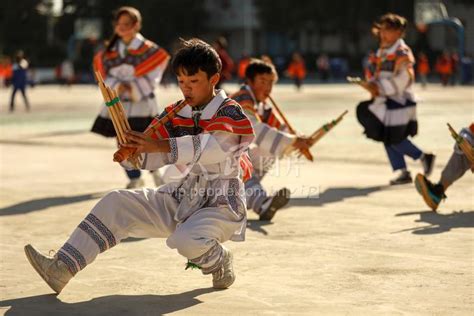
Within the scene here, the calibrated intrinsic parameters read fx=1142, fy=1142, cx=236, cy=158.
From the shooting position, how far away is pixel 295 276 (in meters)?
6.54

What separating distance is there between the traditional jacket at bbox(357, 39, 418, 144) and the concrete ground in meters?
0.54

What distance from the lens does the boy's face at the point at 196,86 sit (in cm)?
602

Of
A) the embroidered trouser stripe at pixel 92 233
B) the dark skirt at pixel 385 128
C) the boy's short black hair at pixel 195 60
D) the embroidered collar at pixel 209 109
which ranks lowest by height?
the dark skirt at pixel 385 128

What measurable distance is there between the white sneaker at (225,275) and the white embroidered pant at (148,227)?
5 cm

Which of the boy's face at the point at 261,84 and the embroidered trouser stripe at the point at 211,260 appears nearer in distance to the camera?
the embroidered trouser stripe at the point at 211,260

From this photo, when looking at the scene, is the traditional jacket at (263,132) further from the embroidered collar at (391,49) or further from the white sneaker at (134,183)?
the embroidered collar at (391,49)

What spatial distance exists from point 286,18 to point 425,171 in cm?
5416

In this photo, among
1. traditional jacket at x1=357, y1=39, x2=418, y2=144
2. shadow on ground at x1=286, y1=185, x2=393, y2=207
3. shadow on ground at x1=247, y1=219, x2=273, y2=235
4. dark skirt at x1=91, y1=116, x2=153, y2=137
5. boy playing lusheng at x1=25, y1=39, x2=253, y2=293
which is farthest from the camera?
traditional jacket at x1=357, y1=39, x2=418, y2=144

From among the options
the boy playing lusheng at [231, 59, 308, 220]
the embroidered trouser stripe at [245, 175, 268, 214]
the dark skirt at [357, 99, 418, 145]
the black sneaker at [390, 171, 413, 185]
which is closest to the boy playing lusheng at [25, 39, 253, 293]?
the embroidered trouser stripe at [245, 175, 268, 214]

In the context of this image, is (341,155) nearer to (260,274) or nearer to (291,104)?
(260,274)

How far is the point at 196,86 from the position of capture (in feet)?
19.9

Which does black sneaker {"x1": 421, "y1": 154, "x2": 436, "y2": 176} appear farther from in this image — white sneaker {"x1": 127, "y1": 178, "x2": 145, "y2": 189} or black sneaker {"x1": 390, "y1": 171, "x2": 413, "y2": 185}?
white sneaker {"x1": 127, "y1": 178, "x2": 145, "y2": 189}

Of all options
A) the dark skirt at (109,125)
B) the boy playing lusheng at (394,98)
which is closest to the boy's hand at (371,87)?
the boy playing lusheng at (394,98)

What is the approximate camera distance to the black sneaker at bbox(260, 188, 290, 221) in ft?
28.4
